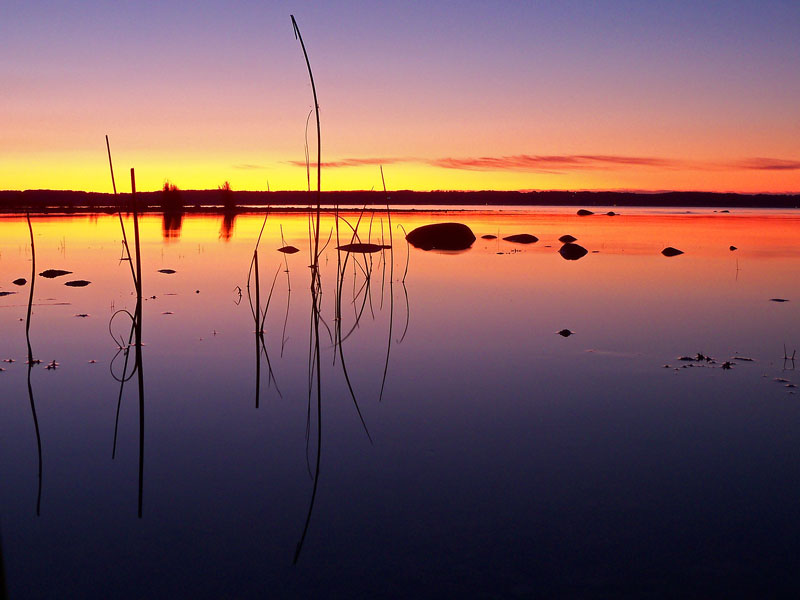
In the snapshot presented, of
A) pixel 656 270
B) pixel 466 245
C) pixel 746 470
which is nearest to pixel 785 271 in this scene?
pixel 656 270

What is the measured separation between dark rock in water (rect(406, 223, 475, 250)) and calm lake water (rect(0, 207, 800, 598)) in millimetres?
13901

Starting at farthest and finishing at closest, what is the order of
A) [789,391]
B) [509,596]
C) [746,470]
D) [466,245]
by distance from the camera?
[466,245] < [789,391] < [746,470] < [509,596]

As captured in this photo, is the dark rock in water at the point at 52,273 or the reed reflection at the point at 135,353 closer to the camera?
the reed reflection at the point at 135,353

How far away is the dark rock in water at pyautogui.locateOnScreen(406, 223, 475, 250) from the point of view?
2253cm

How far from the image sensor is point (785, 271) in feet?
47.4

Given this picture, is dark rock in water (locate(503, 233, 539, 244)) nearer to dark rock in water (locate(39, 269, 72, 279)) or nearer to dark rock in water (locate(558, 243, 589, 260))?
dark rock in water (locate(558, 243, 589, 260))

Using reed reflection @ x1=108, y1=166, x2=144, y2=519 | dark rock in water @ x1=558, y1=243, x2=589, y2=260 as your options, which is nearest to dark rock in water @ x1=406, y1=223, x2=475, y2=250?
dark rock in water @ x1=558, y1=243, x2=589, y2=260

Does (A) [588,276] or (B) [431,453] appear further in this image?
(A) [588,276]

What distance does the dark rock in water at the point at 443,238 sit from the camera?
2253 cm

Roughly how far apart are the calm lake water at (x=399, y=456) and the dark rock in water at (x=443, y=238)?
1390 centimetres

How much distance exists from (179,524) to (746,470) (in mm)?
2894

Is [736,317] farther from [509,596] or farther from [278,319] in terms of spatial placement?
[509,596]

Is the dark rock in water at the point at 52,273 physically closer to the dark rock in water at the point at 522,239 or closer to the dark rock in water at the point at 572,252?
the dark rock in water at the point at 572,252

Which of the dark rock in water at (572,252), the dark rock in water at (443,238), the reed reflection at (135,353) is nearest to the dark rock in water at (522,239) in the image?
the dark rock in water at (443,238)
